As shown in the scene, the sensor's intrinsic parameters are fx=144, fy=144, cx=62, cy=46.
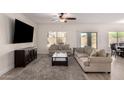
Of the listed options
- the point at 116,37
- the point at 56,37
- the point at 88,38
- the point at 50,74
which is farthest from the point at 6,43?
the point at 116,37

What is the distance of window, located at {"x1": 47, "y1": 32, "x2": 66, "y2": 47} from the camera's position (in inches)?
472

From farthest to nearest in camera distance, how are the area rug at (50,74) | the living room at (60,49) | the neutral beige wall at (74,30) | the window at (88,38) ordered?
the window at (88,38) < the neutral beige wall at (74,30) < the area rug at (50,74) < the living room at (60,49)

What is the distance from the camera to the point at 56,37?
39.5ft

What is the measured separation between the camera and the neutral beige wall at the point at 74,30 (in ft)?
38.8

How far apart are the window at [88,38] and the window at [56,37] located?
1.61m

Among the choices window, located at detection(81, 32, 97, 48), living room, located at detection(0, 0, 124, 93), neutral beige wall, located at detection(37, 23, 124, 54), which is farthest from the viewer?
window, located at detection(81, 32, 97, 48)

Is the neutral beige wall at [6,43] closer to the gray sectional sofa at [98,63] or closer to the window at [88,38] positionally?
the gray sectional sofa at [98,63]

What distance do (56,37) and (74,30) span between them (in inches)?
63.4

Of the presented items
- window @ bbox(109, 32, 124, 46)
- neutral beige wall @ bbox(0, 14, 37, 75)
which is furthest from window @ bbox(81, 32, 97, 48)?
neutral beige wall @ bbox(0, 14, 37, 75)

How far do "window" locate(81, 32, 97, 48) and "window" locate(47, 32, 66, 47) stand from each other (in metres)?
1.61

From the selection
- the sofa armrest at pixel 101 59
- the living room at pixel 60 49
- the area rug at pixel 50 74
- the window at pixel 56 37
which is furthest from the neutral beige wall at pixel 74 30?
the sofa armrest at pixel 101 59

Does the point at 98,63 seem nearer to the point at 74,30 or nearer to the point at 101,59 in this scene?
the point at 101,59

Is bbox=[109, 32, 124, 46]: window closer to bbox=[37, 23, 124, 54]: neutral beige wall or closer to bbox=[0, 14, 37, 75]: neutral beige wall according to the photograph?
bbox=[37, 23, 124, 54]: neutral beige wall

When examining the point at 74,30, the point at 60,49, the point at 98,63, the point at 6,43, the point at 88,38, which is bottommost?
the point at 98,63
